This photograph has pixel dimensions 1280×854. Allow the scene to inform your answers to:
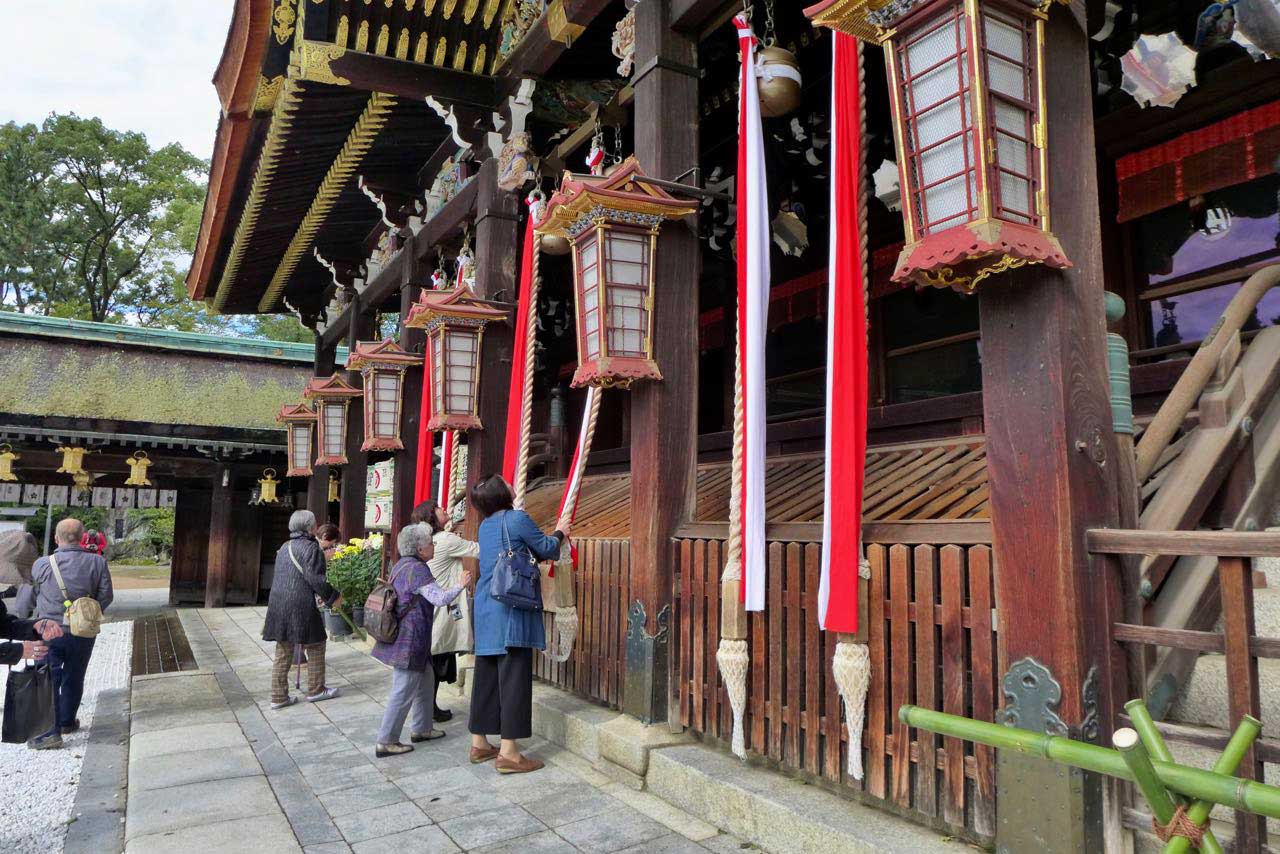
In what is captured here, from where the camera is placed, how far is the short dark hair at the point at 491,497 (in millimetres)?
4641

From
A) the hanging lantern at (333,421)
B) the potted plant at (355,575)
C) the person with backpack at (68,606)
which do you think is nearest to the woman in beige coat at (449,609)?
the person with backpack at (68,606)

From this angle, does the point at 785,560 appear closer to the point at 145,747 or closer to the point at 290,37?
the point at 145,747

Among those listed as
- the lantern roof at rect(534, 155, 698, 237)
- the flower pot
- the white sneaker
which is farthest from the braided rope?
the flower pot

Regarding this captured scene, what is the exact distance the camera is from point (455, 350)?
696 cm

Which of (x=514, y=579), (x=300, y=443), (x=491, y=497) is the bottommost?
(x=514, y=579)

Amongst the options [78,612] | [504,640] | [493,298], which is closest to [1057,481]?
[504,640]

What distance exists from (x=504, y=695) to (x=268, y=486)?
14.1 m

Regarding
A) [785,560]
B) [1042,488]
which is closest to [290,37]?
[785,560]

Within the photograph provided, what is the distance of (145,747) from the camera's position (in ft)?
17.4

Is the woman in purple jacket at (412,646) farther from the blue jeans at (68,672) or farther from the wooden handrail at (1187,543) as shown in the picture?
the wooden handrail at (1187,543)

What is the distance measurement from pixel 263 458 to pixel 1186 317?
1642 cm

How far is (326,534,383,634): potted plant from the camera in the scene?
948cm

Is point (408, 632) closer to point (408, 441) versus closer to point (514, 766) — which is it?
point (514, 766)

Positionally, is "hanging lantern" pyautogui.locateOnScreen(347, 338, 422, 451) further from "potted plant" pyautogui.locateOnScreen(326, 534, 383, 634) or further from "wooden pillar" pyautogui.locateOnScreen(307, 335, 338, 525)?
"wooden pillar" pyautogui.locateOnScreen(307, 335, 338, 525)
